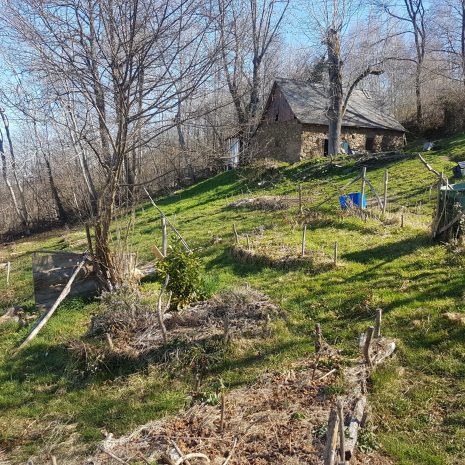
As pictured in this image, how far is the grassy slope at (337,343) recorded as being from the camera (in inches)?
159

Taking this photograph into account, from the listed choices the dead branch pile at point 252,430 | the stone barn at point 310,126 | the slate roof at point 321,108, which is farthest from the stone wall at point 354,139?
the dead branch pile at point 252,430

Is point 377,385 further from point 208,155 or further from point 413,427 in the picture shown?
point 208,155

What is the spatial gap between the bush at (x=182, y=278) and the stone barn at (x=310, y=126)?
16638 millimetres

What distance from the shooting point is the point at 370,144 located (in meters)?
26.7

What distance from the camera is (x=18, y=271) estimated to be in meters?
12.2

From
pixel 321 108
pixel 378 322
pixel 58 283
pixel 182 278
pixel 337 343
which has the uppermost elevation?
pixel 321 108

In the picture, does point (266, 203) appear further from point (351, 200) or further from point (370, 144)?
point (370, 144)

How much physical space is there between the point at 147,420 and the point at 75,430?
0.75 metres

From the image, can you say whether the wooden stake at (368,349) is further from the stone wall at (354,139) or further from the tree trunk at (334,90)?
the stone wall at (354,139)

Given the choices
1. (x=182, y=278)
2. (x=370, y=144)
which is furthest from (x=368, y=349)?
(x=370, y=144)

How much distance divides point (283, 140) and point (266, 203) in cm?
1225

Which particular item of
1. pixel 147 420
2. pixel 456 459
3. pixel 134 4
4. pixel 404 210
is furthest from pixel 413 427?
pixel 404 210

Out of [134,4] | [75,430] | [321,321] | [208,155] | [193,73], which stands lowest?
[75,430]

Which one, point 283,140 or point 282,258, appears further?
point 283,140
